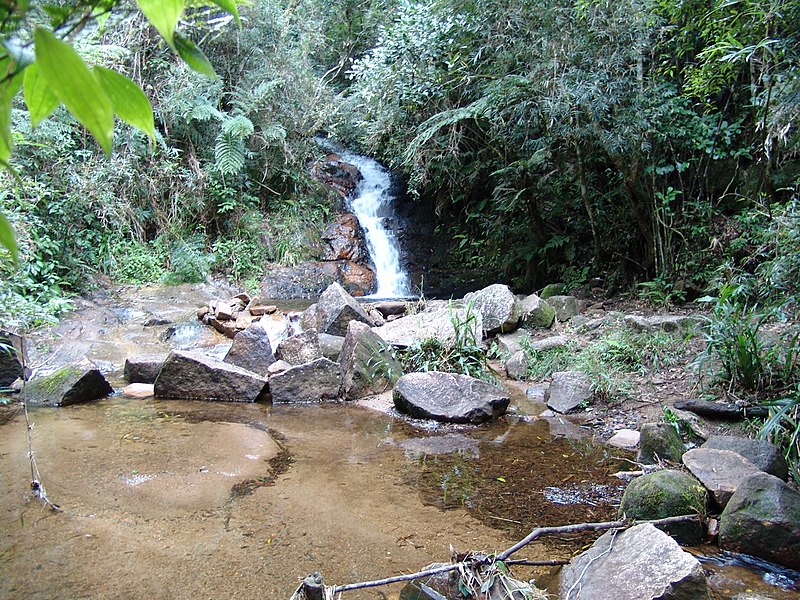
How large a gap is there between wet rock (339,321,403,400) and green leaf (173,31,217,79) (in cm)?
520

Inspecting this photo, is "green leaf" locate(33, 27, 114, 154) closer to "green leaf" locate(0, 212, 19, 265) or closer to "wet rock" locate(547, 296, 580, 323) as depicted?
"green leaf" locate(0, 212, 19, 265)

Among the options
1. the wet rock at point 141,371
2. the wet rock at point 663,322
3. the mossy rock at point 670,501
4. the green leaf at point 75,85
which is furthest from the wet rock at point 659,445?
the wet rock at point 141,371

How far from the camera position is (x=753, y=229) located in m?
6.57

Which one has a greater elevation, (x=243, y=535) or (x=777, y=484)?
(x=777, y=484)

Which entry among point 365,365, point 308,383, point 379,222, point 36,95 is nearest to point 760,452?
point 365,365

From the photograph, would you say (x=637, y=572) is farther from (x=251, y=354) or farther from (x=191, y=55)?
(x=251, y=354)

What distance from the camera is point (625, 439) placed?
450 cm

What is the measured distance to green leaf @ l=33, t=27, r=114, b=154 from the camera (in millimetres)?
389

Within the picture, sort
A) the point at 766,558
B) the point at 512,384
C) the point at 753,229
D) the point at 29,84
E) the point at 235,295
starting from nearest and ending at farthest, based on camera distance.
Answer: the point at 29,84 → the point at 766,558 → the point at 512,384 → the point at 753,229 → the point at 235,295

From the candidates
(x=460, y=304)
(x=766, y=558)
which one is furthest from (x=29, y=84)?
(x=460, y=304)

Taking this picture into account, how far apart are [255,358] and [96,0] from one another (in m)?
6.05

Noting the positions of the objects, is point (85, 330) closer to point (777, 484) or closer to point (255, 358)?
point (255, 358)

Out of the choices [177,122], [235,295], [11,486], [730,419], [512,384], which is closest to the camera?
[11,486]

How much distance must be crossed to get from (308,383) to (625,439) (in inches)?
114
